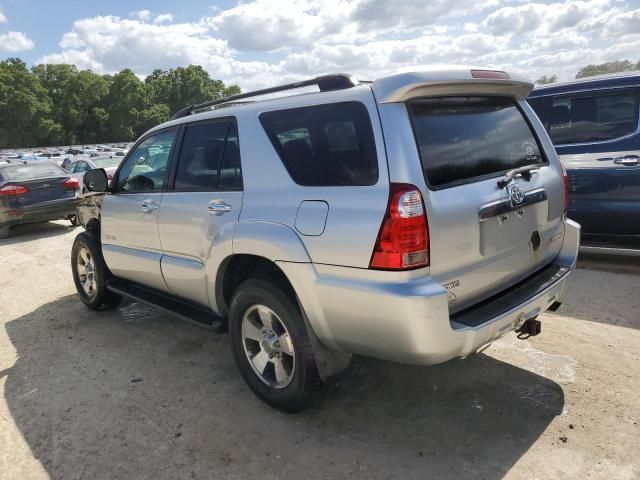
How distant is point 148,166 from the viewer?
14.1ft

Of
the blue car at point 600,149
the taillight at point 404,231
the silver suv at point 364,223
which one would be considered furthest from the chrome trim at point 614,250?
the taillight at point 404,231

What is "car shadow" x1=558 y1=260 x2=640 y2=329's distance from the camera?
436 centimetres

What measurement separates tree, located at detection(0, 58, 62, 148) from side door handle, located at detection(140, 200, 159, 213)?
293ft

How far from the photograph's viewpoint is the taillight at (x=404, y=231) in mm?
2438

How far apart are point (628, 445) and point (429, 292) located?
143 centimetres

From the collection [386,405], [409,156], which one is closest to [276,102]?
[409,156]

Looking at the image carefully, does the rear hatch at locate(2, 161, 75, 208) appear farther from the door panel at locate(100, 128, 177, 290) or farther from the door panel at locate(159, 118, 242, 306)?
the door panel at locate(159, 118, 242, 306)

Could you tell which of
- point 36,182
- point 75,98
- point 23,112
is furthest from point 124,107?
point 36,182

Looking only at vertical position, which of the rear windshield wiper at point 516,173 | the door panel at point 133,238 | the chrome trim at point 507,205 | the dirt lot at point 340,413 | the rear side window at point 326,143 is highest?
the rear side window at point 326,143

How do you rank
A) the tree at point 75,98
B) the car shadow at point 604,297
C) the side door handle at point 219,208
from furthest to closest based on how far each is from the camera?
the tree at point 75,98
the car shadow at point 604,297
the side door handle at point 219,208

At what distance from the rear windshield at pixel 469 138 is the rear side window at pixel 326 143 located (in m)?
0.27

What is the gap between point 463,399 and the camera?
128 inches

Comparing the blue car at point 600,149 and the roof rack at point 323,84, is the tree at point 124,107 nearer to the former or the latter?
the blue car at point 600,149

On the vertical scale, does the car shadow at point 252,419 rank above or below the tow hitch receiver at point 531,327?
below
